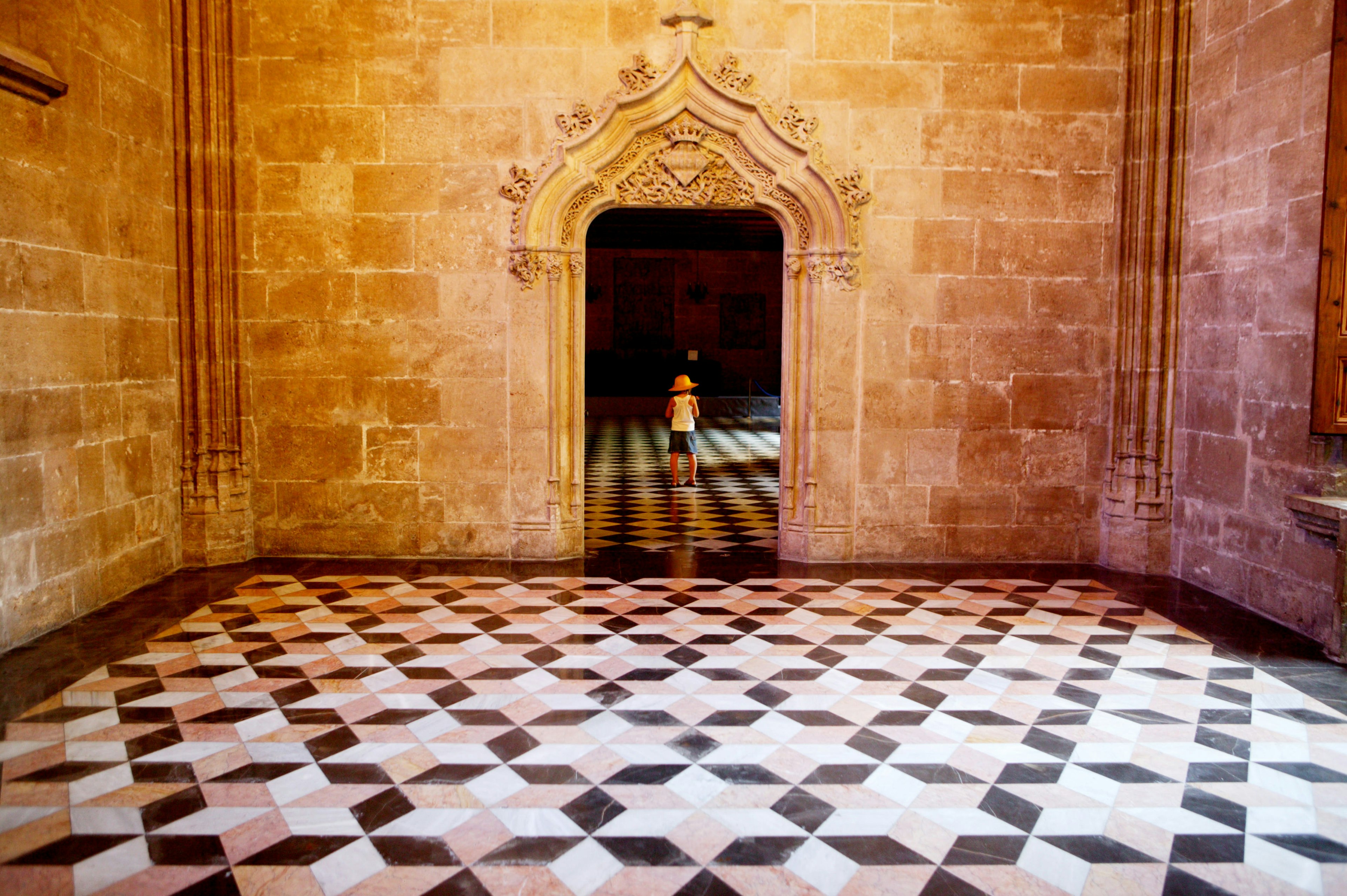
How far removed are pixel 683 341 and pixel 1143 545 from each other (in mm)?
15587

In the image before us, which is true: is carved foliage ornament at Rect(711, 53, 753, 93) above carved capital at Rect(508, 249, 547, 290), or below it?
above

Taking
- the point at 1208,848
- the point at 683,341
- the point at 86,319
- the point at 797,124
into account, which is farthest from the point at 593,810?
the point at 683,341

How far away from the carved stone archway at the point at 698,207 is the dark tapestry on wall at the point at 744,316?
14.9 meters

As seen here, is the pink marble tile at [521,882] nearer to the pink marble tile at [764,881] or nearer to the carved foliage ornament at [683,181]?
the pink marble tile at [764,881]

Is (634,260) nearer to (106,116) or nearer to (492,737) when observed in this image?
(106,116)

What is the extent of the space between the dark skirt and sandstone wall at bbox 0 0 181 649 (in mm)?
4629

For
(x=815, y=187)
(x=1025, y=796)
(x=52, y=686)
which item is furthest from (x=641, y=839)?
(x=815, y=187)

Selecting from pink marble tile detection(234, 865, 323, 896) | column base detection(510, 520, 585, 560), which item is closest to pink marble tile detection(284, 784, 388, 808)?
pink marble tile detection(234, 865, 323, 896)

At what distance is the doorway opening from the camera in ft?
40.6

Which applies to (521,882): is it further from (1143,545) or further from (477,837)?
(1143,545)

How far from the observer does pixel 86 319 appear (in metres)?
5.32

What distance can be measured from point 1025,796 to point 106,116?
567 cm

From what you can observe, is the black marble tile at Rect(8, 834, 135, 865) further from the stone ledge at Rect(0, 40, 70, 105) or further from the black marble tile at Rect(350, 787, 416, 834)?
the stone ledge at Rect(0, 40, 70, 105)

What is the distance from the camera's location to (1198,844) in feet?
9.71
